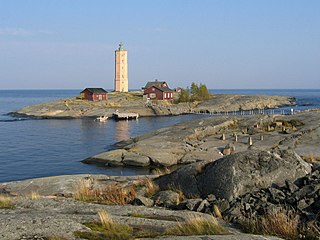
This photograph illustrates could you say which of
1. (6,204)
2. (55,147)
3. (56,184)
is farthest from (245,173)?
(55,147)

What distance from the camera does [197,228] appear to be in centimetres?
952

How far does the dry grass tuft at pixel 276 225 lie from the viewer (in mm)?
9445

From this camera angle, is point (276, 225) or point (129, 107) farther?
point (129, 107)

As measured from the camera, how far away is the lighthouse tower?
133500 mm

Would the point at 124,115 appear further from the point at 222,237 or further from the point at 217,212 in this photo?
the point at 222,237

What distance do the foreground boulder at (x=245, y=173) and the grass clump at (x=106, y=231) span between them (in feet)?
15.2

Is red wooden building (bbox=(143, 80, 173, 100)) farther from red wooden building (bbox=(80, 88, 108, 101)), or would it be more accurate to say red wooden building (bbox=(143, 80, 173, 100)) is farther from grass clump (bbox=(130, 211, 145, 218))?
grass clump (bbox=(130, 211, 145, 218))

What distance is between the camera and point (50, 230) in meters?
9.23

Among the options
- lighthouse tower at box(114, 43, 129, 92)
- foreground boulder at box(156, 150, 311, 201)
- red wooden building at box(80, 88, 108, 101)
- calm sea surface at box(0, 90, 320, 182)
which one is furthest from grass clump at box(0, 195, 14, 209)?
lighthouse tower at box(114, 43, 129, 92)

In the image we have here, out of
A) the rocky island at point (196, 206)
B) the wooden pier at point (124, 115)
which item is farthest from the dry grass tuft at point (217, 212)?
the wooden pier at point (124, 115)

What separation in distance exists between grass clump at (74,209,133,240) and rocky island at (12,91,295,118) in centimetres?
8569

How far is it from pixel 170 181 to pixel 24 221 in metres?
7.22

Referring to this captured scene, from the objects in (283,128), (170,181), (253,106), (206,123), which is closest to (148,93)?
(253,106)

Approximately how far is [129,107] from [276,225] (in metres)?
93.6
